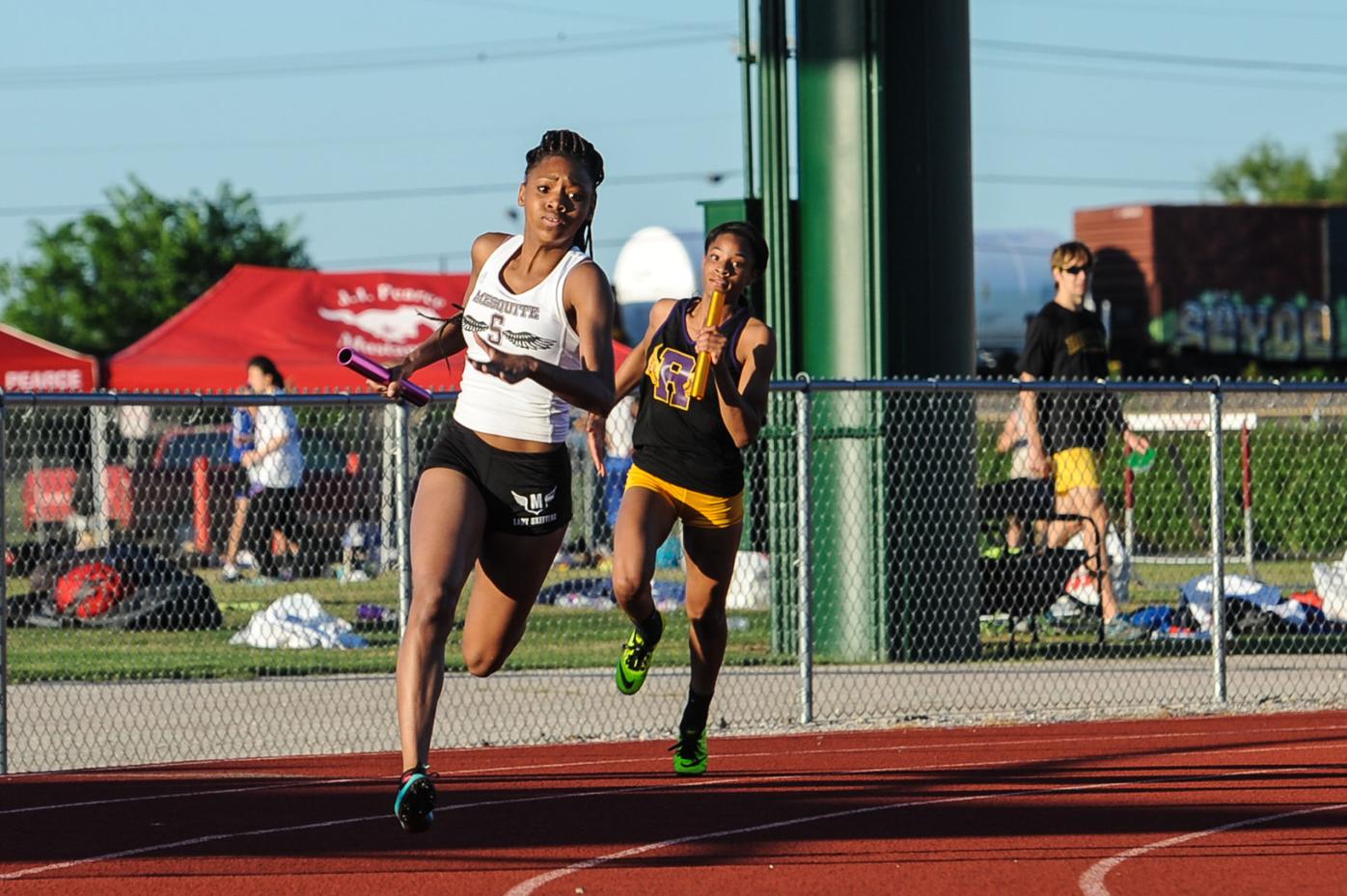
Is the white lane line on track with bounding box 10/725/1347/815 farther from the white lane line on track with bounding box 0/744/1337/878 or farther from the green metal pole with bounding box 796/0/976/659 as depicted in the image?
the green metal pole with bounding box 796/0/976/659

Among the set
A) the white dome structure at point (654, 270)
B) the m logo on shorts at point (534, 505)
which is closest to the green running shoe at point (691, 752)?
the m logo on shorts at point (534, 505)

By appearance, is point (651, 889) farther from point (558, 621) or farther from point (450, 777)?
point (558, 621)

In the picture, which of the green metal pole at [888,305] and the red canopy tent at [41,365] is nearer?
the green metal pole at [888,305]

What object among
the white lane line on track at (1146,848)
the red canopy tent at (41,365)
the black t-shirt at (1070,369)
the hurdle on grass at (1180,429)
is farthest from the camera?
the red canopy tent at (41,365)

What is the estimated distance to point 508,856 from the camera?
6.89 meters

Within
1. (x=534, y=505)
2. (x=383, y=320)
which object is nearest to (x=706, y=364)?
(x=534, y=505)

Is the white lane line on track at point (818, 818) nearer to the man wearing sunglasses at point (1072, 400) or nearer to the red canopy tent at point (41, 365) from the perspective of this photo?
the man wearing sunglasses at point (1072, 400)

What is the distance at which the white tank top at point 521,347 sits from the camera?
6867 millimetres

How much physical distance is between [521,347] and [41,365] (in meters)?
20.7

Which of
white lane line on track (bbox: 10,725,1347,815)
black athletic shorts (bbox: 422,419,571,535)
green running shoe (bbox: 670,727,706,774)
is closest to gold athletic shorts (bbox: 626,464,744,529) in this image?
green running shoe (bbox: 670,727,706,774)

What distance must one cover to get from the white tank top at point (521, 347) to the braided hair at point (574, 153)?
25cm

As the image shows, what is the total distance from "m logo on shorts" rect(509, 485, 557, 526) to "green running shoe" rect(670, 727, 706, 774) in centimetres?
204

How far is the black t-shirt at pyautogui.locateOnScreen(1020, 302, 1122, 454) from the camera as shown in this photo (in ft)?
42.7

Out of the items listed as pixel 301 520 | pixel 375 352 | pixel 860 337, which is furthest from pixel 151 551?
pixel 375 352
